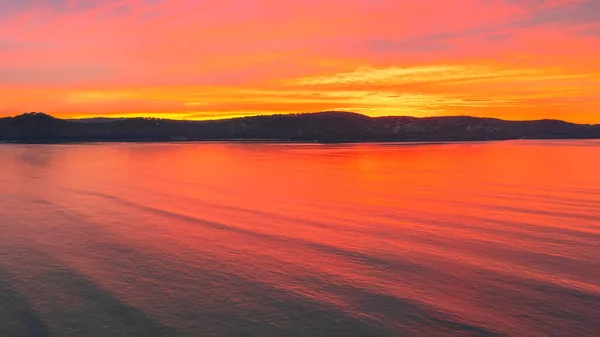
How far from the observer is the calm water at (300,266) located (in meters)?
13.8

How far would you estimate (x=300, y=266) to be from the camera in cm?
1920

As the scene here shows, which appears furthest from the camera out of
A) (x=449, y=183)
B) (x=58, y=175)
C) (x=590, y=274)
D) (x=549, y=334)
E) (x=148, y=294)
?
(x=58, y=175)

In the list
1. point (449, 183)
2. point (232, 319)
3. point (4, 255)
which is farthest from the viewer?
point (449, 183)

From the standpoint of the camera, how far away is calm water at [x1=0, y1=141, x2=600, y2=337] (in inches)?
544

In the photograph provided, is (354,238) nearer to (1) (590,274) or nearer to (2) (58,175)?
(1) (590,274)

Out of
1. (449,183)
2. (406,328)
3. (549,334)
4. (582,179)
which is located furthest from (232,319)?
(582,179)

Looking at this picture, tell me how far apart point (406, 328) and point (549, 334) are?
4048 millimetres

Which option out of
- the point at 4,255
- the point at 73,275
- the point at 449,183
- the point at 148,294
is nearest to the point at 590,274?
the point at 148,294

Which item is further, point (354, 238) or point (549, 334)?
point (354, 238)

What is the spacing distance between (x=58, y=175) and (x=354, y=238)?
5088 cm

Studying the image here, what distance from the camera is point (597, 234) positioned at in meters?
24.1

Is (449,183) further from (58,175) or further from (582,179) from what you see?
(58,175)

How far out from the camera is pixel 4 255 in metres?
20.8

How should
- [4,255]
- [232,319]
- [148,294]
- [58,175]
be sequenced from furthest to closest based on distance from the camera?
1. [58,175]
2. [4,255]
3. [148,294]
4. [232,319]
